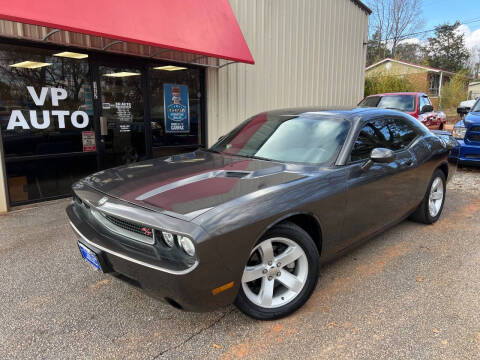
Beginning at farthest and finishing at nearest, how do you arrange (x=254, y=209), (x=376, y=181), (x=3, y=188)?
(x=3, y=188) → (x=376, y=181) → (x=254, y=209)

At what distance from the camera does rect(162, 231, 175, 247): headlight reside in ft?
7.01

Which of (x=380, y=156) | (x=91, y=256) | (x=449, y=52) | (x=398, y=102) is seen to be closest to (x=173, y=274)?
(x=91, y=256)

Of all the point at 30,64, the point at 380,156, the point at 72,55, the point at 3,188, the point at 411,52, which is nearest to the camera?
the point at 380,156

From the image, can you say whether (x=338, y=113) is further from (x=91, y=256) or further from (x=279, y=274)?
(x=91, y=256)

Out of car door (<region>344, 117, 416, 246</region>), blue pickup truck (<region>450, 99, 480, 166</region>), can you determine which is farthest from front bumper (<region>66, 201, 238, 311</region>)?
blue pickup truck (<region>450, 99, 480, 166</region>)

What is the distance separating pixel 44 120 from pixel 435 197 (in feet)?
19.3

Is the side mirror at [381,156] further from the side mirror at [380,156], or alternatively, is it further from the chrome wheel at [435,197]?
the chrome wheel at [435,197]

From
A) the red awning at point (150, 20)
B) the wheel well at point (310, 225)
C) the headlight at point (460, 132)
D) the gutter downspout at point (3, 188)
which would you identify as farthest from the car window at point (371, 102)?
the gutter downspout at point (3, 188)

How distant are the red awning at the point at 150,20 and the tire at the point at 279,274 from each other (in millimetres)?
3681

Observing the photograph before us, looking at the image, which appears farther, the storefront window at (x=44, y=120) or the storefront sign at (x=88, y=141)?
the storefront sign at (x=88, y=141)

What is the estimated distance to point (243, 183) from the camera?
2.61m

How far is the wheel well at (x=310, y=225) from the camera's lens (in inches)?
106

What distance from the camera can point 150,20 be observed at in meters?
5.30

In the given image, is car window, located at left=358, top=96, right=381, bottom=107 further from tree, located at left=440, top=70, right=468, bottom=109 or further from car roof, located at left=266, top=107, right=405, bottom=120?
tree, located at left=440, top=70, right=468, bottom=109
